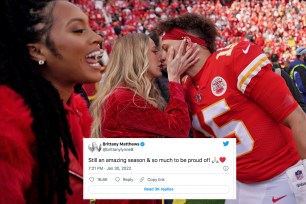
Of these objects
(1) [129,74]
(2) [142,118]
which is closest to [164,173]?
(2) [142,118]

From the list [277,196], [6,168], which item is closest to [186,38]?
[277,196]

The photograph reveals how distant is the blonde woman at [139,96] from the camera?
2234 mm

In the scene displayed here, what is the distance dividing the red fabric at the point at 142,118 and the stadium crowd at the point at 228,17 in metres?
14.0

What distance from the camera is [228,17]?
2006cm

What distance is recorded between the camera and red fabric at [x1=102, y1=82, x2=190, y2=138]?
2.23 m

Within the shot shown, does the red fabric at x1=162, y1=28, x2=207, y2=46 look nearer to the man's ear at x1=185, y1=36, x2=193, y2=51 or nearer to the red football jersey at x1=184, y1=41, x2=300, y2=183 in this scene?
the man's ear at x1=185, y1=36, x2=193, y2=51

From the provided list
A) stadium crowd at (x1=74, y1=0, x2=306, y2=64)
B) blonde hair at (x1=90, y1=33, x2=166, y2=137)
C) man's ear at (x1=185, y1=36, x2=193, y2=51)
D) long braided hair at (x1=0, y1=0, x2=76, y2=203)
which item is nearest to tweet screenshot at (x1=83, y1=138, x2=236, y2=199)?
long braided hair at (x1=0, y1=0, x2=76, y2=203)

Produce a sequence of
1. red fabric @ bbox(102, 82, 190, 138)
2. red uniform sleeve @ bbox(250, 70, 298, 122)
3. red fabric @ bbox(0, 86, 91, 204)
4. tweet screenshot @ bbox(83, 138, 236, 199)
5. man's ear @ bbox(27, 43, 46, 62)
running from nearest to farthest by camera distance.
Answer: red fabric @ bbox(0, 86, 91, 204) → man's ear @ bbox(27, 43, 46, 62) → tweet screenshot @ bbox(83, 138, 236, 199) → red uniform sleeve @ bbox(250, 70, 298, 122) → red fabric @ bbox(102, 82, 190, 138)

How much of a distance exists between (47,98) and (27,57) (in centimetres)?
12

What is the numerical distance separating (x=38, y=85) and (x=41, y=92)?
0.06ft

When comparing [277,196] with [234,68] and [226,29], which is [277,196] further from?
[226,29]

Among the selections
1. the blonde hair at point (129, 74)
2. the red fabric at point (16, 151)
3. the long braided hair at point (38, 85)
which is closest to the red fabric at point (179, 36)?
the blonde hair at point (129, 74)

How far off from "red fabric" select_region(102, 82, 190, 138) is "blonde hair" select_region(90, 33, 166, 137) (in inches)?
2.1

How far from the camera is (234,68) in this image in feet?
6.91
